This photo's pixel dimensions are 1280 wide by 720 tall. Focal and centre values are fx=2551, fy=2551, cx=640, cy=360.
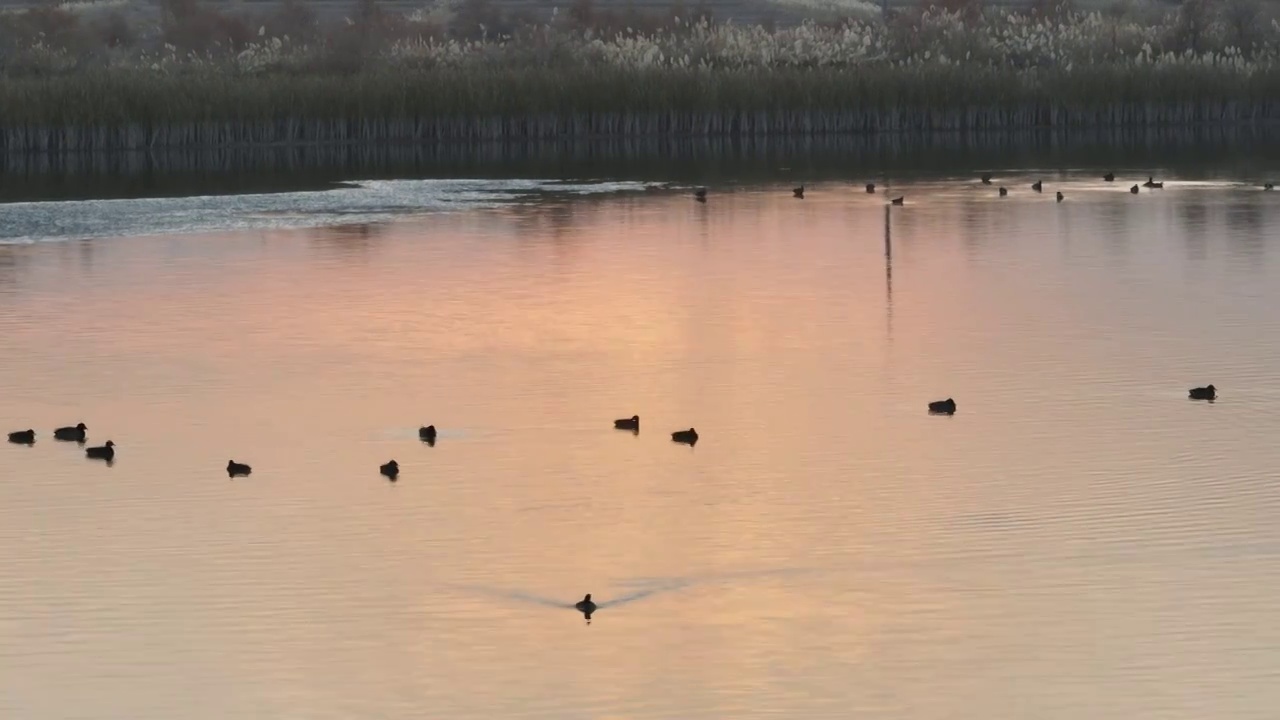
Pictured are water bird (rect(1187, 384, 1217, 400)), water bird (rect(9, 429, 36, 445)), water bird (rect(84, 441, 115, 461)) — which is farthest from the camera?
water bird (rect(1187, 384, 1217, 400))

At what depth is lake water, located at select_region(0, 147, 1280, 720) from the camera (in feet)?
34.2

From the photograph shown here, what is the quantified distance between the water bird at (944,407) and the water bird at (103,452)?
5.14 m

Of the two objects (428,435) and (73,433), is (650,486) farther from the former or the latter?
(73,433)

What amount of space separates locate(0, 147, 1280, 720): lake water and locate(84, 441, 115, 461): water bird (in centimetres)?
16

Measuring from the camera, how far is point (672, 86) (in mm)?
45688

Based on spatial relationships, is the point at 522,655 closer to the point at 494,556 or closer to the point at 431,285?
the point at 494,556

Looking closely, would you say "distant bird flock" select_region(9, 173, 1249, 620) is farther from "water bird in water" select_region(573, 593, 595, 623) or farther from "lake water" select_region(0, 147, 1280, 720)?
"water bird in water" select_region(573, 593, 595, 623)

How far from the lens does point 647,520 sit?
525 inches

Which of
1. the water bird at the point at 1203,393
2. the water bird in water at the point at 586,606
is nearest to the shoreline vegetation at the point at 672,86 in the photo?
the water bird at the point at 1203,393

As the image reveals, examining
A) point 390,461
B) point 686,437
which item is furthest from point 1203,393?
point 390,461

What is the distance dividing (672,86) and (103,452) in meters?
31.1

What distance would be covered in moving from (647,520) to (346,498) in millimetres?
1795

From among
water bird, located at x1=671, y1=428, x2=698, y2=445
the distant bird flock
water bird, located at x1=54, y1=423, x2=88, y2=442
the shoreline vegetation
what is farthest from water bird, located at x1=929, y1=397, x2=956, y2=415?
the shoreline vegetation

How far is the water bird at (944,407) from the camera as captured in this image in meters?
16.2
